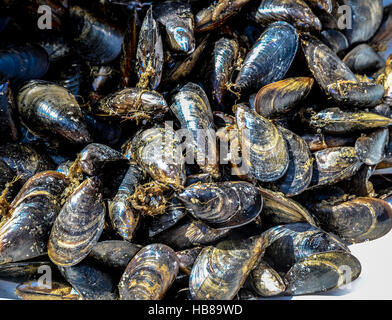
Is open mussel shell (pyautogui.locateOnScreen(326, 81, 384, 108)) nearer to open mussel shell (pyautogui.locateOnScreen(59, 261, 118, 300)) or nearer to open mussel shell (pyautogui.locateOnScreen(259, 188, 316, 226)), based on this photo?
open mussel shell (pyautogui.locateOnScreen(259, 188, 316, 226))

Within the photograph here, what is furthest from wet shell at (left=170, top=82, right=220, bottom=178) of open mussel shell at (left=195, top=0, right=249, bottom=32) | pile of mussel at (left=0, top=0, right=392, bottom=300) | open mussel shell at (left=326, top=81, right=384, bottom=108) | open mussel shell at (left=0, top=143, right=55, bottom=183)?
open mussel shell at (left=0, top=143, right=55, bottom=183)

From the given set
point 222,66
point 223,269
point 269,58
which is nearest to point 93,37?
point 222,66

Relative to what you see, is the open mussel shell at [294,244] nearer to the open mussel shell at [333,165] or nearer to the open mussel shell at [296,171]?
the open mussel shell at [296,171]

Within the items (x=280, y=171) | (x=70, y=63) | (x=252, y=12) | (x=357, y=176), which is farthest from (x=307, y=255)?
(x=70, y=63)

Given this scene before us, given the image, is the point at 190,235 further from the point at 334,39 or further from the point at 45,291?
the point at 334,39

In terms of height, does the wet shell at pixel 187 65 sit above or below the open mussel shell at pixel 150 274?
above

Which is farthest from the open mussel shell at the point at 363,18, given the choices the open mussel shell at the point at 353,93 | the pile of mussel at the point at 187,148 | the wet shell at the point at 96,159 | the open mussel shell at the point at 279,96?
the wet shell at the point at 96,159

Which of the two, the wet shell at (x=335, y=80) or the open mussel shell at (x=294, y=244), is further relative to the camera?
the wet shell at (x=335, y=80)
